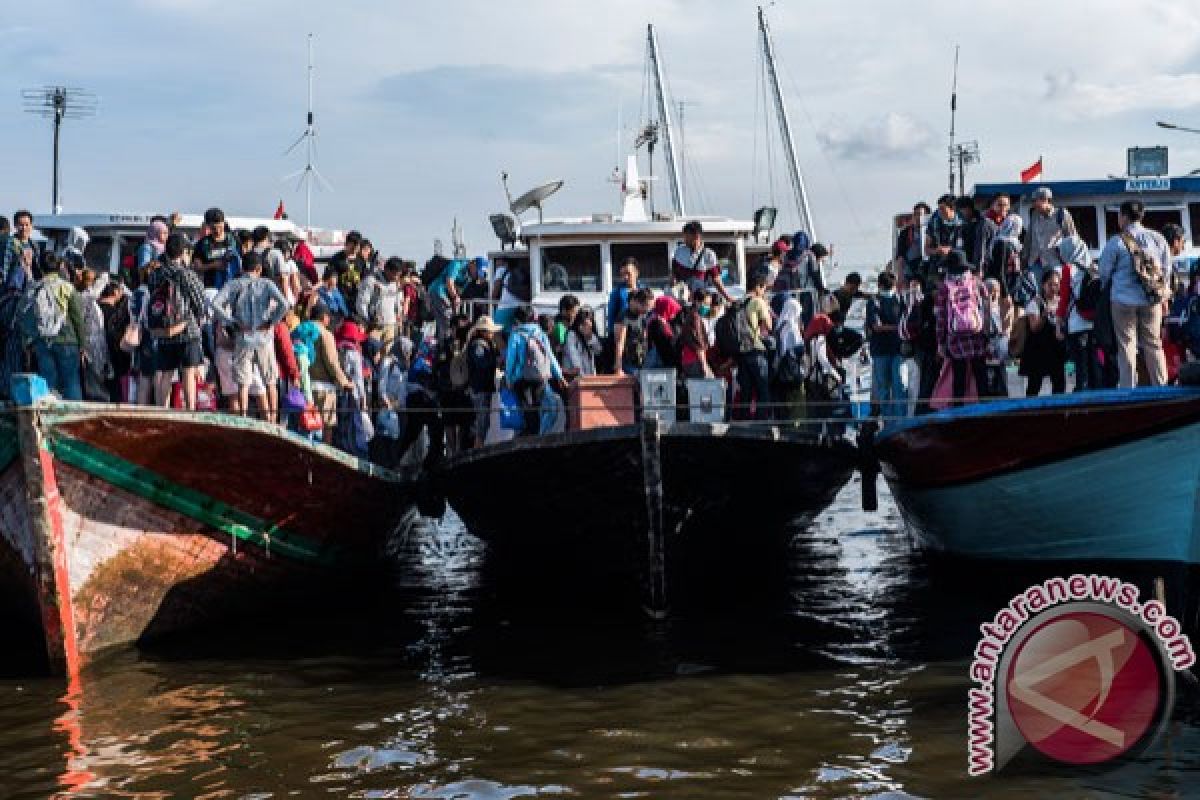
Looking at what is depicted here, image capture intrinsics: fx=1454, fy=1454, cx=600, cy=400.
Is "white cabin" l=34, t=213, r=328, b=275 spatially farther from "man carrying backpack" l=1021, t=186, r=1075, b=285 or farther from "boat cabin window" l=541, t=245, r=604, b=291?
"man carrying backpack" l=1021, t=186, r=1075, b=285

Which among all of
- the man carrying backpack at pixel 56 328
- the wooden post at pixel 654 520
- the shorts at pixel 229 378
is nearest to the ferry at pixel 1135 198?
the wooden post at pixel 654 520

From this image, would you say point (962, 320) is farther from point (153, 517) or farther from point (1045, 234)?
point (153, 517)

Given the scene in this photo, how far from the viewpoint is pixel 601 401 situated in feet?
40.3

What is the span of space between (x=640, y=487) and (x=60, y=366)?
15.8ft

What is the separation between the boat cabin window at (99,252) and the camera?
20828mm

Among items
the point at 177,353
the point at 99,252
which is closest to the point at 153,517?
the point at 177,353

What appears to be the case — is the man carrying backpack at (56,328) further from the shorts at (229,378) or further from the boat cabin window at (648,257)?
the boat cabin window at (648,257)

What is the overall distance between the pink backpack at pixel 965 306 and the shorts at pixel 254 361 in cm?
560

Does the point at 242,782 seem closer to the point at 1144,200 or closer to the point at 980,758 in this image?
the point at 980,758

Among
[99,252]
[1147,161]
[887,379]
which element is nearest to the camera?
[887,379]

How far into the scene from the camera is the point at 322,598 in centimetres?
1246

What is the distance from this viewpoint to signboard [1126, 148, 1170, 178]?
18.9 metres

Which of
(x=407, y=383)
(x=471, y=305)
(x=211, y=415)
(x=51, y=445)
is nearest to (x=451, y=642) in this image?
(x=211, y=415)

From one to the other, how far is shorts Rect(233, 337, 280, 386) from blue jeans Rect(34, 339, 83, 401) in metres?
1.31
